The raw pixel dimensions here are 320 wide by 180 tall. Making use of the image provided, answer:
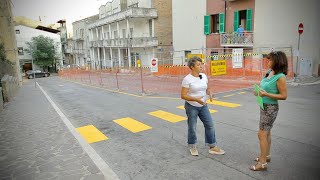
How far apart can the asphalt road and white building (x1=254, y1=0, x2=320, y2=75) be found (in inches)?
308

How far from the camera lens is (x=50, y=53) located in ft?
178

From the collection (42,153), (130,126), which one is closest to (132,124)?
(130,126)

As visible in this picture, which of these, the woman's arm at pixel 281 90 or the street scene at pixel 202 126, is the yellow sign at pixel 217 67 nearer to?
the street scene at pixel 202 126

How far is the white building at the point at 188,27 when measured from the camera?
25750 millimetres

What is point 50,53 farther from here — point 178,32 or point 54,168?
point 54,168

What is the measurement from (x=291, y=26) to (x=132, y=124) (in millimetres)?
14266

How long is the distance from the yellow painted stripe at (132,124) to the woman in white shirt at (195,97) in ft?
7.93

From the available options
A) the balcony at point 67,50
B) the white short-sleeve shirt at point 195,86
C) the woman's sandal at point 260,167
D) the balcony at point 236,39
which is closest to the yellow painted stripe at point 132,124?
the white short-sleeve shirt at point 195,86

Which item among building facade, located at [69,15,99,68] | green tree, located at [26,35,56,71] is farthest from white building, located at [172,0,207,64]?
green tree, located at [26,35,56,71]

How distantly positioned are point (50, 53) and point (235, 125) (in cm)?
5380

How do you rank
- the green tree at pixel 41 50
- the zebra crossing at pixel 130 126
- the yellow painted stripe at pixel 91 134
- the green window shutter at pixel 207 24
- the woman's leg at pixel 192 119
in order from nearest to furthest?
the woman's leg at pixel 192 119, the yellow painted stripe at pixel 91 134, the zebra crossing at pixel 130 126, the green window shutter at pixel 207 24, the green tree at pixel 41 50

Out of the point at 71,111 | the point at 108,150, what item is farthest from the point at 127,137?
the point at 71,111

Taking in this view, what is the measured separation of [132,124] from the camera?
7.89m

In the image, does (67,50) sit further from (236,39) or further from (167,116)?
(167,116)
